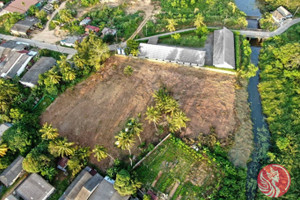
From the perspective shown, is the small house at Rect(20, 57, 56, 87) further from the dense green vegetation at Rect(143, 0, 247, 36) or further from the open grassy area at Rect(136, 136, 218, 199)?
the open grassy area at Rect(136, 136, 218, 199)

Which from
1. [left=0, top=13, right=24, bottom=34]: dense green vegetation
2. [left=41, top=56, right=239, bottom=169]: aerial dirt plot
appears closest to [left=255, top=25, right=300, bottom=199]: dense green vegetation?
[left=41, top=56, right=239, bottom=169]: aerial dirt plot

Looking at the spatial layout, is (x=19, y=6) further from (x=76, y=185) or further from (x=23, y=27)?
(x=76, y=185)

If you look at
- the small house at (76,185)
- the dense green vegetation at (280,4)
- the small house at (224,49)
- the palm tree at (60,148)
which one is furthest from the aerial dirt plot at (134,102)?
the dense green vegetation at (280,4)

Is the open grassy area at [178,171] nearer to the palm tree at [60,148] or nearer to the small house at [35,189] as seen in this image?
the palm tree at [60,148]

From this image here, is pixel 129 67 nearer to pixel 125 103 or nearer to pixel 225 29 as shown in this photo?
pixel 125 103

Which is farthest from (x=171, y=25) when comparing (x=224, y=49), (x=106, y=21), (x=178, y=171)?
(x=178, y=171)
